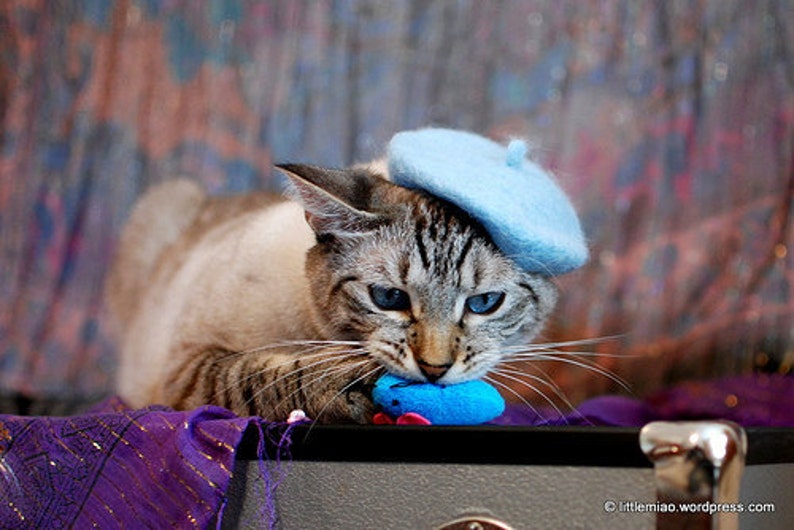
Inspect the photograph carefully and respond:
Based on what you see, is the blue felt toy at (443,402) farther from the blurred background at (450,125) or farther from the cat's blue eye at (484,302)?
the blurred background at (450,125)

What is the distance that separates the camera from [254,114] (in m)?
2.40

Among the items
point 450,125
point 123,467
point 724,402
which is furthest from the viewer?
point 450,125

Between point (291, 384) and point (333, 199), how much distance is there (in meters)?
0.25

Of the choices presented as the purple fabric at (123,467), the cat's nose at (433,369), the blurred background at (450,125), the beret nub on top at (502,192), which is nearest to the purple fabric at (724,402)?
the blurred background at (450,125)

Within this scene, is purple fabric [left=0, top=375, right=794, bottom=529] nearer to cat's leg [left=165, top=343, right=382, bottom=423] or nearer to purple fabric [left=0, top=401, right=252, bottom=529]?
purple fabric [left=0, top=401, right=252, bottom=529]

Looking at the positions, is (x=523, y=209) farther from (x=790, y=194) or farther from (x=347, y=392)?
(x=790, y=194)

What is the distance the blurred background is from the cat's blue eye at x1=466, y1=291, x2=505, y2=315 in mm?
718

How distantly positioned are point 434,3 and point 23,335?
1.29m

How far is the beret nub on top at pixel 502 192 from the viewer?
126 cm

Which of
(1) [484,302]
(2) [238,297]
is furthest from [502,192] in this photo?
(2) [238,297]

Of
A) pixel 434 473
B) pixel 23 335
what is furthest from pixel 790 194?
pixel 23 335

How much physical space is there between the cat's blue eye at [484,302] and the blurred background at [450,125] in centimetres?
72

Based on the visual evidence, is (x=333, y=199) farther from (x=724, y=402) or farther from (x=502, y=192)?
(x=724, y=402)

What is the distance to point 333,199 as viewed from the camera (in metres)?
1.27
